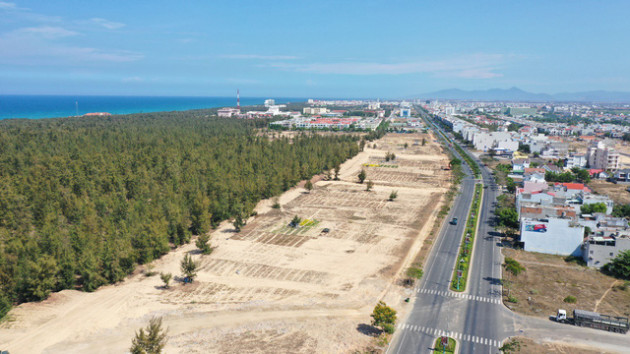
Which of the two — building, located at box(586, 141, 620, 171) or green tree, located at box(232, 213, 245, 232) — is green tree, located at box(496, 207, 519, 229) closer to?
green tree, located at box(232, 213, 245, 232)

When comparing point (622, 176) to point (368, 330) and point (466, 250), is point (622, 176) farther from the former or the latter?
point (368, 330)

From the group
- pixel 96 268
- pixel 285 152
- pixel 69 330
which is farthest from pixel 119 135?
pixel 69 330

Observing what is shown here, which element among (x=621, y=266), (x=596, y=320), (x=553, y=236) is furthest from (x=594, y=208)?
(x=596, y=320)

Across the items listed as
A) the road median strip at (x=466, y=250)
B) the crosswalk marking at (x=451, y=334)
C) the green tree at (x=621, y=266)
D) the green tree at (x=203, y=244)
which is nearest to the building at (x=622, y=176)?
the road median strip at (x=466, y=250)

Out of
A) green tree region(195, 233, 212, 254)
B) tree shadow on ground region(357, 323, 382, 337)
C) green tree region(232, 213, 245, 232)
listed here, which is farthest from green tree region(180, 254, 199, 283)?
tree shadow on ground region(357, 323, 382, 337)

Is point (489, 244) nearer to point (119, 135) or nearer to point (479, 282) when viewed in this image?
point (479, 282)
